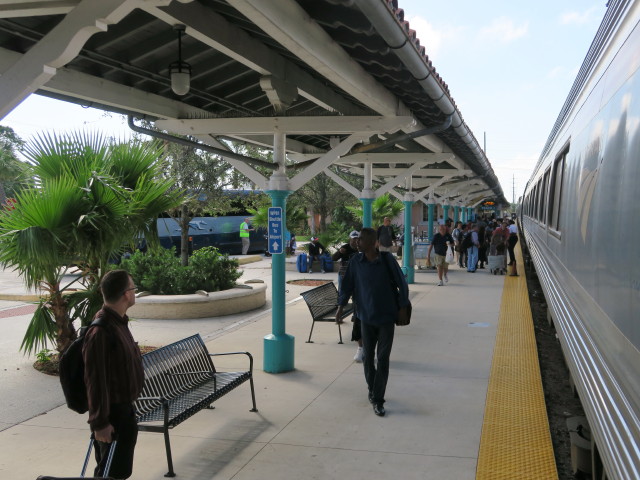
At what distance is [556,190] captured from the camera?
6.90 m

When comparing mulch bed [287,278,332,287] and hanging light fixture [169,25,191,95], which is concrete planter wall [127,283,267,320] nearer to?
mulch bed [287,278,332,287]

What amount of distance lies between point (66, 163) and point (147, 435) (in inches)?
117

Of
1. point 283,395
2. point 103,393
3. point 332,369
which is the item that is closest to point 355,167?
point 332,369

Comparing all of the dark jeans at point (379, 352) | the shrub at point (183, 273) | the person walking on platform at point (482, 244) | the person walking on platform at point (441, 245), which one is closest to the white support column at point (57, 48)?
the dark jeans at point (379, 352)

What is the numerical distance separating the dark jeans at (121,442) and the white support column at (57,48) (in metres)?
1.66

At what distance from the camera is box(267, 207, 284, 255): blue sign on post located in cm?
699

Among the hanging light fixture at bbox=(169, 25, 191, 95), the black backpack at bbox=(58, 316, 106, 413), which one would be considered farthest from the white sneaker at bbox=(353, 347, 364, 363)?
the black backpack at bbox=(58, 316, 106, 413)

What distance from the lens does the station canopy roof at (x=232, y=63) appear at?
3371 mm

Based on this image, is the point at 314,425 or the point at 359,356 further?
the point at 359,356

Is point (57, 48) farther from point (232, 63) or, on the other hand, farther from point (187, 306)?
point (187, 306)

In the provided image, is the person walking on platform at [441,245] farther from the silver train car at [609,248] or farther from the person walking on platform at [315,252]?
the silver train car at [609,248]

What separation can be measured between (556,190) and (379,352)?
9.49ft

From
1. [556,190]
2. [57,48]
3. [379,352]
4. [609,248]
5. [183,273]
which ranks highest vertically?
[57,48]

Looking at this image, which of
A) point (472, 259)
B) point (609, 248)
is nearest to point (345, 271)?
point (609, 248)
